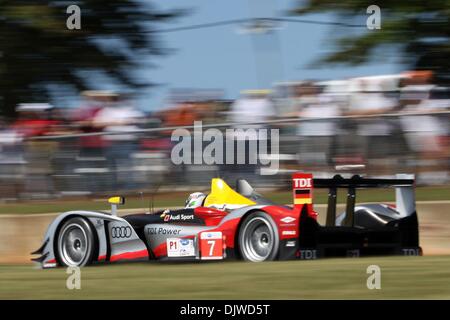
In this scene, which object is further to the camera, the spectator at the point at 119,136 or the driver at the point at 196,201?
the spectator at the point at 119,136

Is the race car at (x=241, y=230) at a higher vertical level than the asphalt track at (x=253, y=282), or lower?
higher

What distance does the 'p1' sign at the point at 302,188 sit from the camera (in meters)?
10.5

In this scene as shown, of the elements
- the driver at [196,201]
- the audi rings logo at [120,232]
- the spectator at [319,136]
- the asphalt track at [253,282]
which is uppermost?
the spectator at [319,136]

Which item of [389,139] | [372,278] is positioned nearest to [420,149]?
[389,139]

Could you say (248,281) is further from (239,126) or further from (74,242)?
(239,126)

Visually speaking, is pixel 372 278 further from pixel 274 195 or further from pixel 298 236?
pixel 274 195

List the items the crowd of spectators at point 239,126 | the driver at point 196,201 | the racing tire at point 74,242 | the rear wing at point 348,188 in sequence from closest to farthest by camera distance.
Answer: the rear wing at point 348,188
the racing tire at point 74,242
the driver at point 196,201
the crowd of spectators at point 239,126

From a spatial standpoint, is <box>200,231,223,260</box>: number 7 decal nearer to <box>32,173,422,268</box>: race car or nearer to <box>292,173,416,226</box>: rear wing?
<box>32,173,422,268</box>: race car

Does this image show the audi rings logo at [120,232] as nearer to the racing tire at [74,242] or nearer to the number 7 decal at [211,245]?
the racing tire at [74,242]

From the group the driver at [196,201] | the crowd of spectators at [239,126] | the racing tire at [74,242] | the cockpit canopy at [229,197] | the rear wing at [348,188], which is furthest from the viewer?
the crowd of spectators at [239,126]

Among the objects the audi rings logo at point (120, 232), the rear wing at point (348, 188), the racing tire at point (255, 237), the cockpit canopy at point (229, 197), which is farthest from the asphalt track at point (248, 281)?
the cockpit canopy at point (229, 197)

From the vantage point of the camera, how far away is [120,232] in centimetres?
1132

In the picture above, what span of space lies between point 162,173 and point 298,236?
12.3ft

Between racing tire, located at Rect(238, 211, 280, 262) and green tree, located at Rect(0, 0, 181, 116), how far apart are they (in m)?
4.26
